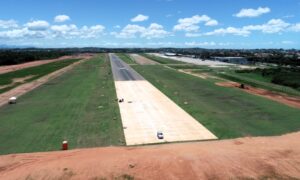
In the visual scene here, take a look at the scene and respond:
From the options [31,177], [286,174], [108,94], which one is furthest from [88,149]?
[108,94]

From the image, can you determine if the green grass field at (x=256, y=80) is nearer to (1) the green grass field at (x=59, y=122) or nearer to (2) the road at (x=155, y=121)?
(2) the road at (x=155, y=121)

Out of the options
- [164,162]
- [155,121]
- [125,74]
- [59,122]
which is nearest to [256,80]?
[125,74]

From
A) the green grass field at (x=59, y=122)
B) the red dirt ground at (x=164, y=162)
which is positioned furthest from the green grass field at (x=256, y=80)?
the red dirt ground at (x=164, y=162)

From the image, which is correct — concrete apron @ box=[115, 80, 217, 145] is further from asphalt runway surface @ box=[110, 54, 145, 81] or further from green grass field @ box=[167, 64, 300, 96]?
asphalt runway surface @ box=[110, 54, 145, 81]

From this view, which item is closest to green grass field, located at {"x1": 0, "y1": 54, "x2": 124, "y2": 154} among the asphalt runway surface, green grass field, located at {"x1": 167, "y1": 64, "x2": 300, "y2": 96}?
the asphalt runway surface

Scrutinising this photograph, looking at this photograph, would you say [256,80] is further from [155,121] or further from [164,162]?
[164,162]

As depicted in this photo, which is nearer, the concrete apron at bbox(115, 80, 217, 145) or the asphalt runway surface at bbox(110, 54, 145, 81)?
the concrete apron at bbox(115, 80, 217, 145)

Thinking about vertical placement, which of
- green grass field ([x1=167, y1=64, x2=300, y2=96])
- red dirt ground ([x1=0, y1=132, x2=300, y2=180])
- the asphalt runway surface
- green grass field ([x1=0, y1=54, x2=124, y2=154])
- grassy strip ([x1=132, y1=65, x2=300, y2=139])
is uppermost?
red dirt ground ([x1=0, y1=132, x2=300, y2=180])
